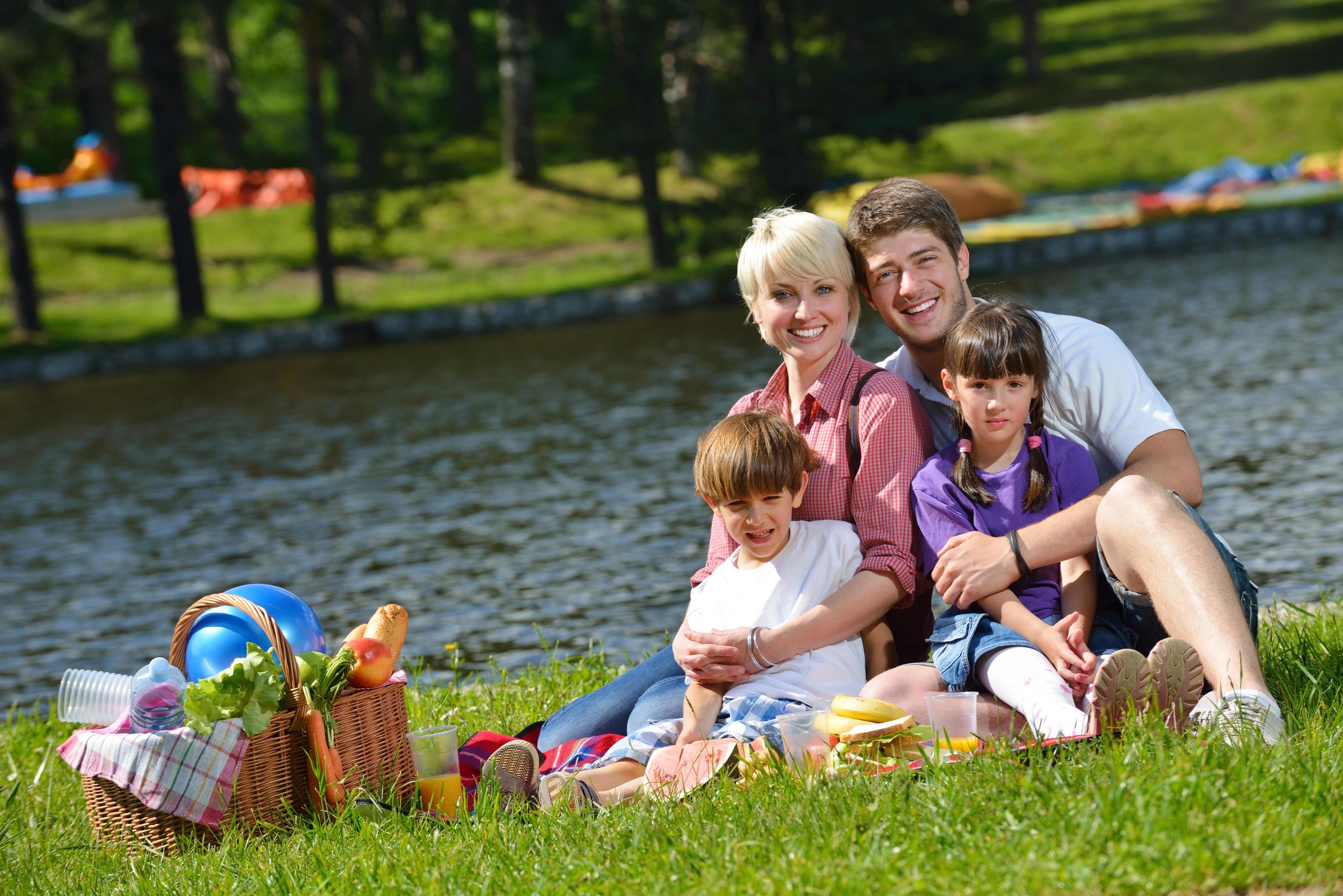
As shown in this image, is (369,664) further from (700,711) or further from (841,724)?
(841,724)

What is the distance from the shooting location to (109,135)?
33.6m

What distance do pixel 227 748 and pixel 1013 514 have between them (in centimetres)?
225

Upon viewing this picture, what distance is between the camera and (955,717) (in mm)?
3617

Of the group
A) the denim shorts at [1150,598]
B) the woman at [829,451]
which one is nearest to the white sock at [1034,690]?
the denim shorts at [1150,598]

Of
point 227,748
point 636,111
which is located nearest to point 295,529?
point 227,748

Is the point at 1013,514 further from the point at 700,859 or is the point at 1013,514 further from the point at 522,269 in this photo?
the point at 522,269

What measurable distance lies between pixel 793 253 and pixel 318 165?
19382 millimetres

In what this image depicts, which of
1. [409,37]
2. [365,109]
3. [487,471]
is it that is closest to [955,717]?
[487,471]

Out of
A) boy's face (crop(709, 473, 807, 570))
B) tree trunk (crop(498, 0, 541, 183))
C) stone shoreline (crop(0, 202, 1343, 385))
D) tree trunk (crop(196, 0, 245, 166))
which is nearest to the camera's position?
boy's face (crop(709, 473, 807, 570))

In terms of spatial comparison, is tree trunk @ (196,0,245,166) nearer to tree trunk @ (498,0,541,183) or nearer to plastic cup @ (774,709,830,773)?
tree trunk @ (498,0,541,183)

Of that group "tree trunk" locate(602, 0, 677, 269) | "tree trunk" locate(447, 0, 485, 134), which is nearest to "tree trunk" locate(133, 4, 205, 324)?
"tree trunk" locate(602, 0, 677, 269)

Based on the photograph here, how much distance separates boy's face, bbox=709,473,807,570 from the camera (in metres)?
4.03

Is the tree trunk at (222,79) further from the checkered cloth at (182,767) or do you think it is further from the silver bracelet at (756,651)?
the silver bracelet at (756,651)

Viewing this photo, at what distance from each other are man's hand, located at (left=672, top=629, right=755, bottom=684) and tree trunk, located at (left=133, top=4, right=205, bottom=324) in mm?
20865
